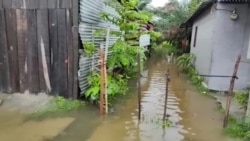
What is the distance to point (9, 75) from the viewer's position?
25.7 feet

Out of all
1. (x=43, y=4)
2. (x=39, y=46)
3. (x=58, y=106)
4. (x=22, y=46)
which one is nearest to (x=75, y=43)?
(x=39, y=46)

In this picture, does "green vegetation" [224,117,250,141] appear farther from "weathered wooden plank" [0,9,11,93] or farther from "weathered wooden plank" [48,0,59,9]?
"weathered wooden plank" [0,9,11,93]

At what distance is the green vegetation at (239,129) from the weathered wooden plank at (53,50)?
4.90 metres

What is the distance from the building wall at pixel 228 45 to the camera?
8.93 metres

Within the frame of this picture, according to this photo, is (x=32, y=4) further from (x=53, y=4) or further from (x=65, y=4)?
(x=65, y=4)

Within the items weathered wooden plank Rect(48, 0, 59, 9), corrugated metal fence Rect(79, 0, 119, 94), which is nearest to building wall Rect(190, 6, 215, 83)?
corrugated metal fence Rect(79, 0, 119, 94)

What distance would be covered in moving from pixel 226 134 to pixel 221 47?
14.2 feet

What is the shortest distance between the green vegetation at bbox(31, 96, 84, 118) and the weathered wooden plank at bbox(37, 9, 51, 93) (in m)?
Result: 0.56

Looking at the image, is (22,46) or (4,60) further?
(4,60)

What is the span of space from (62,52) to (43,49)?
1.91 feet

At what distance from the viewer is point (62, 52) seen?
756 centimetres

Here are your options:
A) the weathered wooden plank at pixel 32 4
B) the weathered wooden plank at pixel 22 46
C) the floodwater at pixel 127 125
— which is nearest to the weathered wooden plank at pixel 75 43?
the floodwater at pixel 127 125

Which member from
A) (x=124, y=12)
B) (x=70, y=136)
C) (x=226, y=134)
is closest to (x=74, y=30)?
(x=124, y=12)

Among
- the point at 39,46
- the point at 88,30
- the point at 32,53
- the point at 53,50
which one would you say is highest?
the point at 88,30
